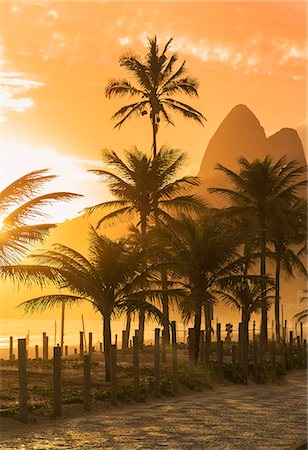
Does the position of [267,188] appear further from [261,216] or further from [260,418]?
[260,418]

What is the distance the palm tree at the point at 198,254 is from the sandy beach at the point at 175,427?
7931 millimetres

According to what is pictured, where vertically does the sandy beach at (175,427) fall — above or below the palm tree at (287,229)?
below

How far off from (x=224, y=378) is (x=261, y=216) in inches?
712

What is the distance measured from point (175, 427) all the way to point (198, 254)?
1528 centimetres

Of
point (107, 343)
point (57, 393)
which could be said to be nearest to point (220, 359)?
point (107, 343)

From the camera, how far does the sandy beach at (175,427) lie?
1548 cm

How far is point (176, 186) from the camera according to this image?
4272 centimetres

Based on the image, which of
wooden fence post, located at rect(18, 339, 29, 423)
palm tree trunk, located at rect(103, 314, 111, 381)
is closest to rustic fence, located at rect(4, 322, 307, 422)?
wooden fence post, located at rect(18, 339, 29, 423)

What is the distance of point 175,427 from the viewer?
18016mm

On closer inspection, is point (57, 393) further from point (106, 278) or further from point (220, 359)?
point (220, 359)

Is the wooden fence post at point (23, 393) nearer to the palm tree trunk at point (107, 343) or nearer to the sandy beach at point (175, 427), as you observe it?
the sandy beach at point (175, 427)

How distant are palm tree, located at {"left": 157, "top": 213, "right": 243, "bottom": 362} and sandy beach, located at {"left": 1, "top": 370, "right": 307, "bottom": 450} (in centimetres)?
793

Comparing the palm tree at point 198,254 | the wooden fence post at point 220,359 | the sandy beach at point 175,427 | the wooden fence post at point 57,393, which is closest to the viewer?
the sandy beach at point 175,427

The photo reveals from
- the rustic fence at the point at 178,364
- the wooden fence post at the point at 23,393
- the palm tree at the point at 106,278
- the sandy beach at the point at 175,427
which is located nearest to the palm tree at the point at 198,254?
the rustic fence at the point at 178,364
